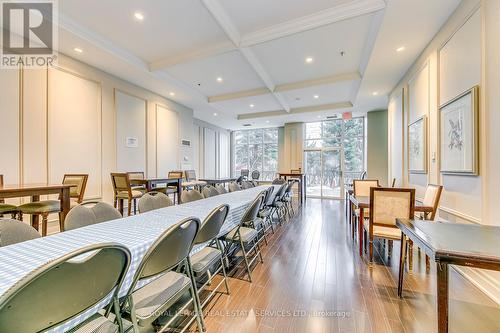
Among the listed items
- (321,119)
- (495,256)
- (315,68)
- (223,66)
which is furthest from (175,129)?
(495,256)

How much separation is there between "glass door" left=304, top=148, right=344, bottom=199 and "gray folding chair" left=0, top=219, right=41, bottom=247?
28.9 ft

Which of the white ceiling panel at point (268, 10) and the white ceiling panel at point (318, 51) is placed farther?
the white ceiling panel at point (318, 51)

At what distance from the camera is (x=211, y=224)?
64.6 inches

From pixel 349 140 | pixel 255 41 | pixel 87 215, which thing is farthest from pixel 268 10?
pixel 349 140

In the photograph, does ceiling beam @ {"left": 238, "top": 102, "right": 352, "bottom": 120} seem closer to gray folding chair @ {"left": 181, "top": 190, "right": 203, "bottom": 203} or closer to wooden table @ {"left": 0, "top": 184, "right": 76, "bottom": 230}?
gray folding chair @ {"left": 181, "top": 190, "right": 203, "bottom": 203}

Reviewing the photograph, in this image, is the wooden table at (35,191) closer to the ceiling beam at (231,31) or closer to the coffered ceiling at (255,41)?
the coffered ceiling at (255,41)

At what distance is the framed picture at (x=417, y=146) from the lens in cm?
352

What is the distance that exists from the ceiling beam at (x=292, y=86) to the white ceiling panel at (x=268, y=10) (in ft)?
7.59

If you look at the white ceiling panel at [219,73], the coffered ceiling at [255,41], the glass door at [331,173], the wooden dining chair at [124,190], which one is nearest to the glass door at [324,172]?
the glass door at [331,173]

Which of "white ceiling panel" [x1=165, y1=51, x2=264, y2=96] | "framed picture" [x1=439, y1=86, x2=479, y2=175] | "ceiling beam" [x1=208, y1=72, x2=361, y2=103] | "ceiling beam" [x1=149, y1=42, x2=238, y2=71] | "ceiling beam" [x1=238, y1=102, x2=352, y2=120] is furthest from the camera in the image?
"ceiling beam" [x1=238, y1=102, x2=352, y2=120]

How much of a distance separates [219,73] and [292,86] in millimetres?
1973

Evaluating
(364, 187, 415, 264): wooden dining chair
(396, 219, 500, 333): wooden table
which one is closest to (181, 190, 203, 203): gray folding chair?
(364, 187, 415, 264): wooden dining chair

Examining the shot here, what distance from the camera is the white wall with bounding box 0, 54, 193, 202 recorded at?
3.49 metres

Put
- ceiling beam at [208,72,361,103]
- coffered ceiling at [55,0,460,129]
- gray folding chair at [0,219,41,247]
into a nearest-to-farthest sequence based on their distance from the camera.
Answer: gray folding chair at [0,219,41,247] → coffered ceiling at [55,0,460,129] → ceiling beam at [208,72,361,103]
